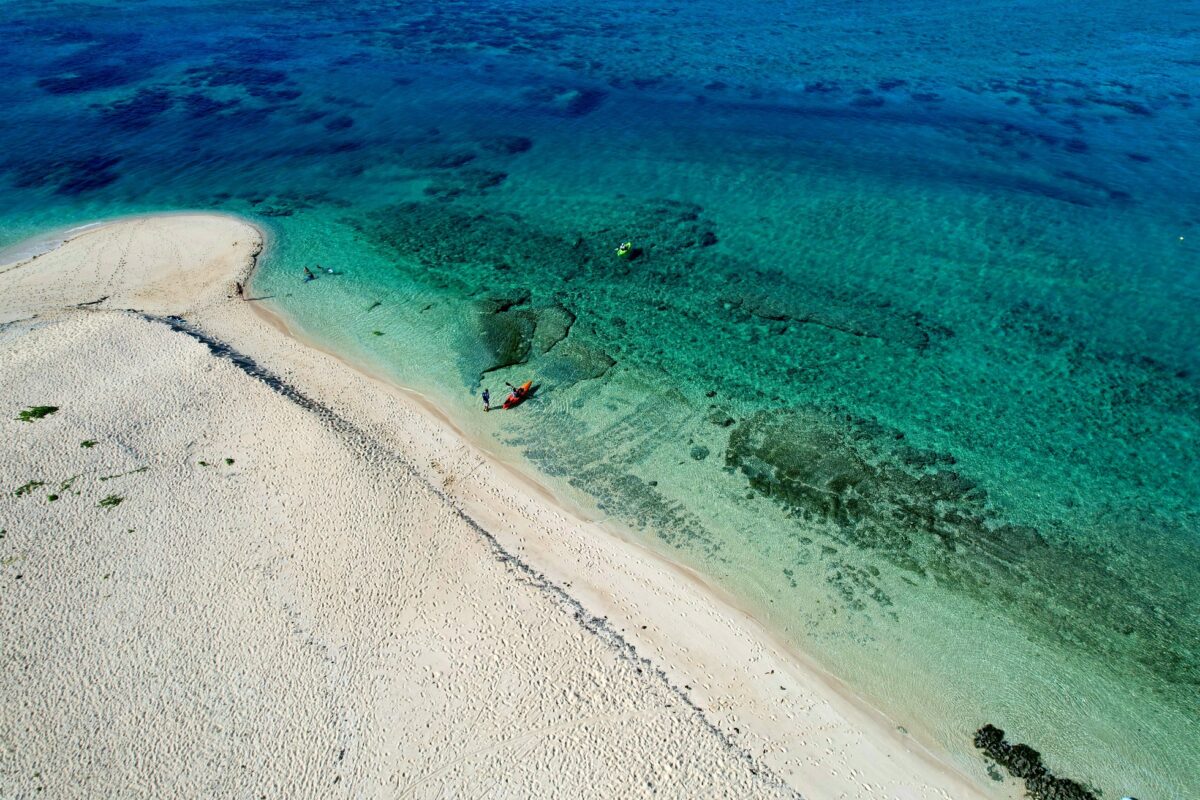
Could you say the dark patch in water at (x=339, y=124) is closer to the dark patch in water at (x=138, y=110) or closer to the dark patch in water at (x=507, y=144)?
the dark patch in water at (x=507, y=144)

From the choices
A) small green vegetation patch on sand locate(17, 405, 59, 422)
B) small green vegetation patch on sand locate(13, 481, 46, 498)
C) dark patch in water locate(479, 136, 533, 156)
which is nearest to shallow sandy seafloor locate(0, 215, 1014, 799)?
small green vegetation patch on sand locate(13, 481, 46, 498)

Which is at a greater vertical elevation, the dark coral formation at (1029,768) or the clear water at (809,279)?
the clear water at (809,279)

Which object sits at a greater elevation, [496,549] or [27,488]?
[27,488]

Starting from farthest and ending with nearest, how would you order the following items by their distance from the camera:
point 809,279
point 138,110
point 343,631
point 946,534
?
point 138,110 → point 809,279 → point 946,534 → point 343,631

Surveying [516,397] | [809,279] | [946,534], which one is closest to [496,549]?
[516,397]

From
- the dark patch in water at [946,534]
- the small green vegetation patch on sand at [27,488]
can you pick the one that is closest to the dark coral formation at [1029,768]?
the dark patch in water at [946,534]

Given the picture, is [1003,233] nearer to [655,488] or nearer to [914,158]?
[914,158]

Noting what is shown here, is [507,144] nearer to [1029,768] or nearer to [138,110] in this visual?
[138,110]

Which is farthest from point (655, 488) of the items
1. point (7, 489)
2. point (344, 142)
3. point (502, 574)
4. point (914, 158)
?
point (344, 142)
